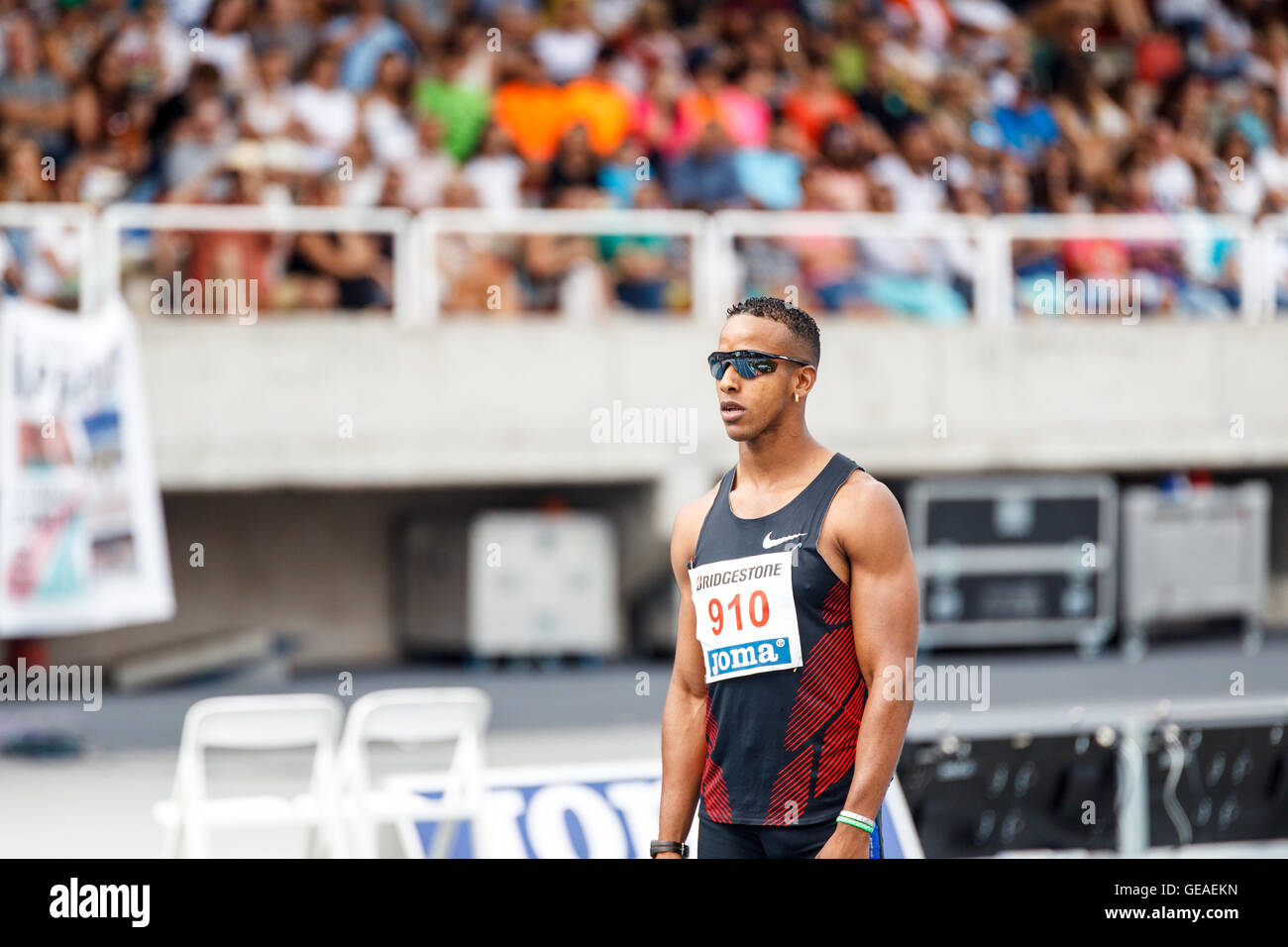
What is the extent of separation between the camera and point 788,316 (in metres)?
3.85

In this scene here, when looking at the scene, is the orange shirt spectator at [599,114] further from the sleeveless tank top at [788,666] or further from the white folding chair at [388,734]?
the sleeveless tank top at [788,666]

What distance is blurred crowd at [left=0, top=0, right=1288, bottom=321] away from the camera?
38.1 ft

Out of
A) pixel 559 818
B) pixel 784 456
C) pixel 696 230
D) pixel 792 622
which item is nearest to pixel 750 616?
pixel 792 622

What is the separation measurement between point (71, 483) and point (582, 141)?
449cm

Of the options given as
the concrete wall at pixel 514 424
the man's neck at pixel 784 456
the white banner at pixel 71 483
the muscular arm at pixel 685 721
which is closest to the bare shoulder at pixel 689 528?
the muscular arm at pixel 685 721

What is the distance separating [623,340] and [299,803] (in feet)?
19.9

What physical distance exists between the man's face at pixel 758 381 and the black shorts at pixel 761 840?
87 centimetres

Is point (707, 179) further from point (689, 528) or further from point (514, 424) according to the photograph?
point (689, 528)

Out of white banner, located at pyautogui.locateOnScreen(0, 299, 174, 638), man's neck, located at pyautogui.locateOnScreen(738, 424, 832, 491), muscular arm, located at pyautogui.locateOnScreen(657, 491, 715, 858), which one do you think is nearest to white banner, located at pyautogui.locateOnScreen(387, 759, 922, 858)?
muscular arm, located at pyautogui.locateOnScreen(657, 491, 715, 858)

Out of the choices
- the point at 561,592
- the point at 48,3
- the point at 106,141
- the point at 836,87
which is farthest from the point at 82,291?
the point at 836,87

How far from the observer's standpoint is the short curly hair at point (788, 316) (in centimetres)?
384

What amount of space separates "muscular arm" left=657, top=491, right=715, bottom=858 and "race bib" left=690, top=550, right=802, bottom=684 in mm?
113

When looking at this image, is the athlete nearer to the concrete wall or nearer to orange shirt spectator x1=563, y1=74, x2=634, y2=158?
the concrete wall
